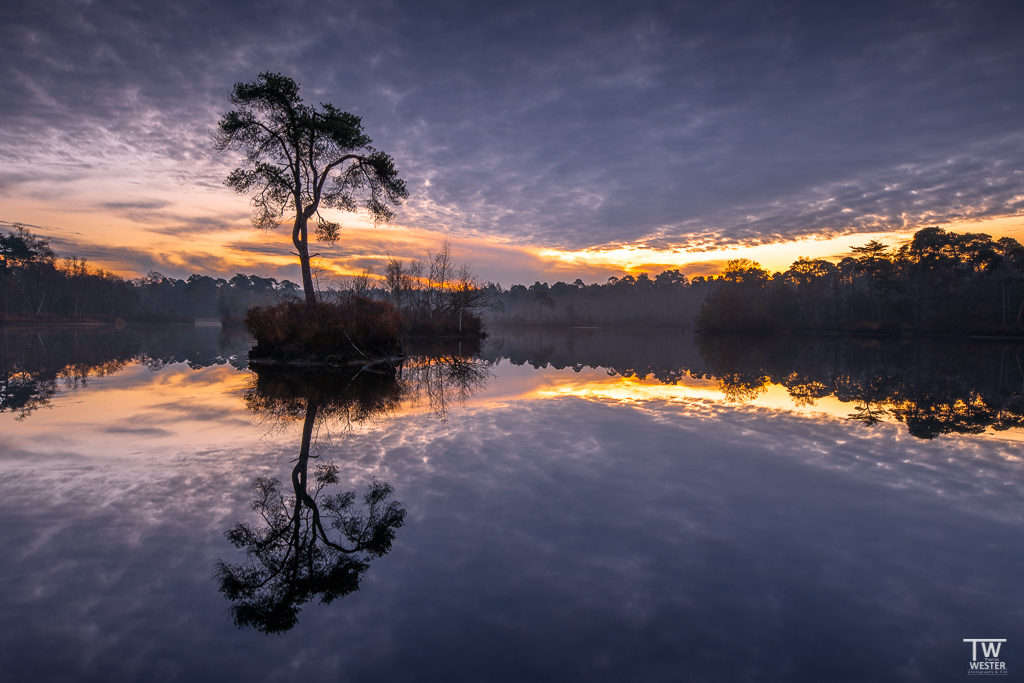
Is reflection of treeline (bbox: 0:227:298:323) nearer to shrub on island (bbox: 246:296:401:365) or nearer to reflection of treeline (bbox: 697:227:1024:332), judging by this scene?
shrub on island (bbox: 246:296:401:365)

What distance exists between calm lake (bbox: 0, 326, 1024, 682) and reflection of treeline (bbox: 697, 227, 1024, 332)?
6008 cm

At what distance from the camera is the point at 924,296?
6406 cm

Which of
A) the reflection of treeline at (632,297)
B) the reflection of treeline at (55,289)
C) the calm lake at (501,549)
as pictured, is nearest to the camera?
the calm lake at (501,549)

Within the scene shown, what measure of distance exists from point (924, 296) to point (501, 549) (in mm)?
85635

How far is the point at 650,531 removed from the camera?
3783mm

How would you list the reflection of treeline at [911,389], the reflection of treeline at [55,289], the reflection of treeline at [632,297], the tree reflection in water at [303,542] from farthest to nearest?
the reflection of treeline at [632,297] → the reflection of treeline at [55,289] → the reflection of treeline at [911,389] → the tree reflection in water at [303,542]

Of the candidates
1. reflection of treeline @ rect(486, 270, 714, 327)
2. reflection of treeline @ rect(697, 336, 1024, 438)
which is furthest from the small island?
reflection of treeline @ rect(486, 270, 714, 327)

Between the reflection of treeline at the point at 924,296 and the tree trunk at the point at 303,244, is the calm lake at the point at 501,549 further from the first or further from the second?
the reflection of treeline at the point at 924,296

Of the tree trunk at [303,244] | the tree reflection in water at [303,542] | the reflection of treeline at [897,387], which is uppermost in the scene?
the tree trunk at [303,244]

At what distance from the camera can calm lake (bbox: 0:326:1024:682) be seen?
2.36 metres

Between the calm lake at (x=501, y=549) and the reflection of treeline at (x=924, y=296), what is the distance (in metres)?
60.1

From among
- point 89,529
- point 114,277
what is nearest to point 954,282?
point 89,529

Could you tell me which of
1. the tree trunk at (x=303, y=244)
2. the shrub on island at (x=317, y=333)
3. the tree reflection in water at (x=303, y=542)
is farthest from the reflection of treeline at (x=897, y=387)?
the tree trunk at (x=303, y=244)

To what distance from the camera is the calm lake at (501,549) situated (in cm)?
236
